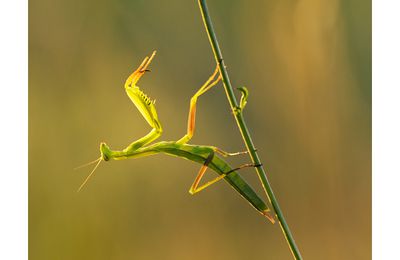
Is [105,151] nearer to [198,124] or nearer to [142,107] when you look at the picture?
[142,107]

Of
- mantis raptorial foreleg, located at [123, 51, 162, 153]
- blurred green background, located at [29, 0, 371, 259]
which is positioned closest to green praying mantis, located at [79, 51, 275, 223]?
mantis raptorial foreleg, located at [123, 51, 162, 153]

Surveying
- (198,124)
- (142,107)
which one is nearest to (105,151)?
(142,107)

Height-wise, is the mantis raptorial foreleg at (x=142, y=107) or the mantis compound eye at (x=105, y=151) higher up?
the mantis raptorial foreleg at (x=142, y=107)

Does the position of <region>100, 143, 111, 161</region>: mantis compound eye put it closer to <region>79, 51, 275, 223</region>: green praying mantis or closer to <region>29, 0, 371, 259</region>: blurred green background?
<region>79, 51, 275, 223</region>: green praying mantis

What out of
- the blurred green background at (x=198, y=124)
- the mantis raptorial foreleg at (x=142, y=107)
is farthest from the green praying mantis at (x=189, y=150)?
the blurred green background at (x=198, y=124)

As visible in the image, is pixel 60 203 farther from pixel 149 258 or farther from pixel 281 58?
pixel 281 58

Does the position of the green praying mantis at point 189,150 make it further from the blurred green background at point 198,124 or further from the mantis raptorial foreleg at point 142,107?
the blurred green background at point 198,124
